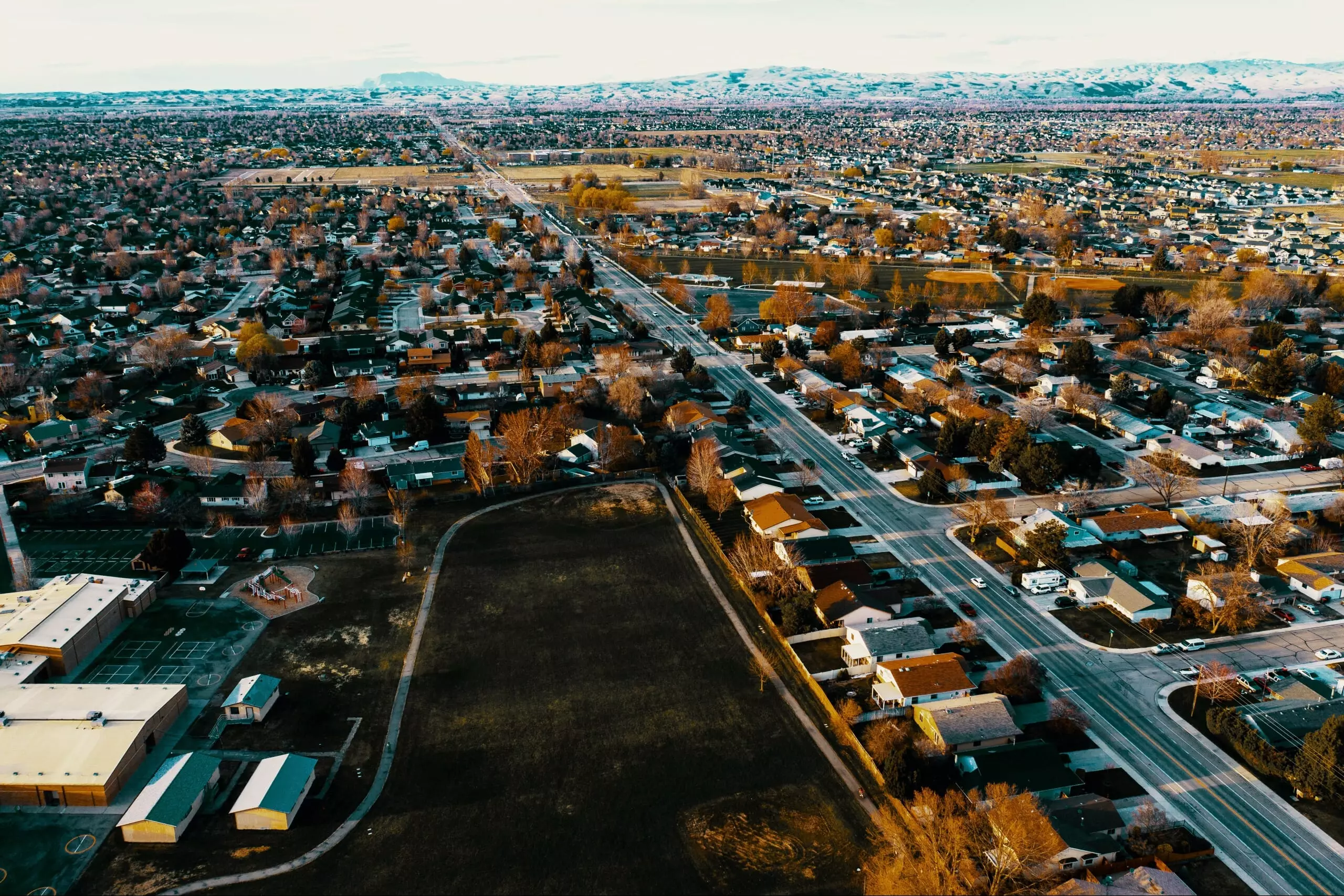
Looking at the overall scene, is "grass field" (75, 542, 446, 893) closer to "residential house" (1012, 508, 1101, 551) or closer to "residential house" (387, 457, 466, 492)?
"residential house" (387, 457, 466, 492)

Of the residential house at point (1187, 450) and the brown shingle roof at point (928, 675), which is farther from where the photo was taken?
A: the residential house at point (1187, 450)

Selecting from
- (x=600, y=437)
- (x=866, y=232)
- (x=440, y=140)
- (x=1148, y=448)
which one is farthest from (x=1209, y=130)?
(x=600, y=437)

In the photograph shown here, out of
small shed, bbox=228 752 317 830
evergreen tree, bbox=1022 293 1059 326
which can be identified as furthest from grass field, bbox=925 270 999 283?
small shed, bbox=228 752 317 830

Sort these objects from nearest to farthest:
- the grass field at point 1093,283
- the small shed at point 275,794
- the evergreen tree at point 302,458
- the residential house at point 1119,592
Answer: the small shed at point 275,794 → the residential house at point 1119,592 → the evergreen tree at point 302,458 → the grass field at point 1093,283

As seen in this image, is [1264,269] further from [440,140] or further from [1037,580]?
[440,140]

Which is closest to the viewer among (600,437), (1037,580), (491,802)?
(491,802)

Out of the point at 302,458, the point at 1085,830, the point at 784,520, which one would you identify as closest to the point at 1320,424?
the point at 784,520

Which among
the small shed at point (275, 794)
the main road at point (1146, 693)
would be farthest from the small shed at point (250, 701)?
the main road at point (1146, 693)

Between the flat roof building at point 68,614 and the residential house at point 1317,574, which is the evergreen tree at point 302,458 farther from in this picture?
the residential house at point 1317,574
